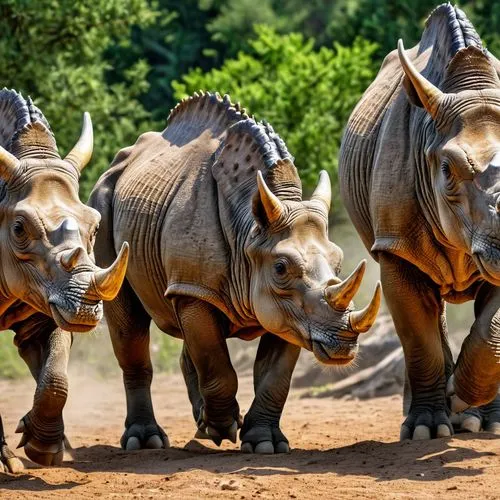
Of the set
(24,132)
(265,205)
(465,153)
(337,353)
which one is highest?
(24,132)

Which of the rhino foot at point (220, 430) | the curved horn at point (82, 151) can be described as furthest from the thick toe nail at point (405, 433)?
the curved horn at point (82, 151)

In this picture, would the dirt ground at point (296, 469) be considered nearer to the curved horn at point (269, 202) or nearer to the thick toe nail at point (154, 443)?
the thick toe nail at point (154, 443)

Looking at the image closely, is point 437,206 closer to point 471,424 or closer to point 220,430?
point 471,424

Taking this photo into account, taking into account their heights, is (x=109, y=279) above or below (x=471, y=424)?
above

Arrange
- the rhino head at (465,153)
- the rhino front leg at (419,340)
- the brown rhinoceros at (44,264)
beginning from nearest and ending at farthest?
the brown rhinoceros at (44,264), the rhino head at (465,153), the rhino front leg at (419,340)

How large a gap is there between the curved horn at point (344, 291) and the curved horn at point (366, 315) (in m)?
0.10

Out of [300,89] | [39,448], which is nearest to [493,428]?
[39,448]

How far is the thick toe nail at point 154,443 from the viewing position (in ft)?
43.9

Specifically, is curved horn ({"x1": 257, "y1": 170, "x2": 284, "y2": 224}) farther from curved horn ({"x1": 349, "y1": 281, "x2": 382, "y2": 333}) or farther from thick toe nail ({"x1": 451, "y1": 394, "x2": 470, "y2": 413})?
thick toe nail ({"x1": 451, "y1": 394, "x2": 470, "y2": 413})

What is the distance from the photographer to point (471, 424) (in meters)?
13.2

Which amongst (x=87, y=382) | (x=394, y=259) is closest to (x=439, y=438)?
(x=394, y=259)

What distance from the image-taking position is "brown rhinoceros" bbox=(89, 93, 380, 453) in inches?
463

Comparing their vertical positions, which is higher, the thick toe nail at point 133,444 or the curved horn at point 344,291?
the curved horn at point 344,291

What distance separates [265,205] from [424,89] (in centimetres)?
139
